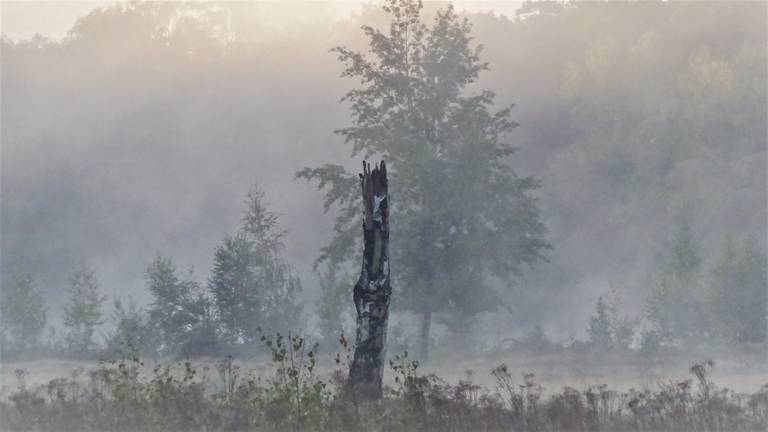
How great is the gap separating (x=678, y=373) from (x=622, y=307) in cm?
4854

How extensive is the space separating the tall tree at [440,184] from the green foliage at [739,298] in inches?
275

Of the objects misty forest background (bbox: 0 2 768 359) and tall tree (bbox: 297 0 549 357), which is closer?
tall tree (bbox: 297 0 549 357)

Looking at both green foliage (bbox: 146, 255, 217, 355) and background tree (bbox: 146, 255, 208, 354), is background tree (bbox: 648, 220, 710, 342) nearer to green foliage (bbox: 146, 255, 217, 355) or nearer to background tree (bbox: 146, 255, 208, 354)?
green foliage (bbox: 146, 255, 217, 355)

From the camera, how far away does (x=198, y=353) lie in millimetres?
36219

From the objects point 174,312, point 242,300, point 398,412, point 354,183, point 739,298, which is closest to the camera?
point 398,412

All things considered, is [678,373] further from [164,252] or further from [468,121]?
[164,252]

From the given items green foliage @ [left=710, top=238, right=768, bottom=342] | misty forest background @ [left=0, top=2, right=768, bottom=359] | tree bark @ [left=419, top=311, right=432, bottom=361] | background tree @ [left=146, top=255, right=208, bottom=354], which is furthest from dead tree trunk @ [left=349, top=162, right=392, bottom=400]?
green foliage @ [left=710, top=238, right=768, bottom=342]

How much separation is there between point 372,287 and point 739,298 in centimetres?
2678

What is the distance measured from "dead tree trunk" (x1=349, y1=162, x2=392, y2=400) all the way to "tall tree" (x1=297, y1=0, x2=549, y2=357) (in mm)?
22372

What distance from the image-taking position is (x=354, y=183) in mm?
40469

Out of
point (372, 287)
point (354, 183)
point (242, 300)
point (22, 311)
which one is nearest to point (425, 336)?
point (354, 183)

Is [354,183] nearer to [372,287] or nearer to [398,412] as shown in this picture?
[372,287]

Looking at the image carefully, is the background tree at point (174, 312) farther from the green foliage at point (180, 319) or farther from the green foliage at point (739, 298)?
the green foliage at point (739, 298)

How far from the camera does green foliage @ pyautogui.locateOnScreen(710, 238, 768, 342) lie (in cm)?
3912
